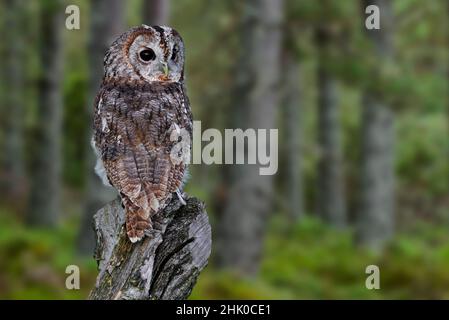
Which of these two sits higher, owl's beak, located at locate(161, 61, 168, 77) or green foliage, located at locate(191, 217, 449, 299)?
owl's beak, located at locate(161, 61, 168, 77)

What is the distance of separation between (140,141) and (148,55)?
49cm

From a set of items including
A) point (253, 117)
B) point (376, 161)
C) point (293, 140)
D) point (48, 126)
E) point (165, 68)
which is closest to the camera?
point (165, 68)

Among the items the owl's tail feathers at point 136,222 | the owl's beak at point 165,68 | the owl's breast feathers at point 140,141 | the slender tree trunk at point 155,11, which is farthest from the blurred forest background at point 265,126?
the owl's tail feathers at point 136,222

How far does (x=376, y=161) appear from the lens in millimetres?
19688

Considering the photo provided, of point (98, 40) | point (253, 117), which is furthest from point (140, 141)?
point (253, 117)

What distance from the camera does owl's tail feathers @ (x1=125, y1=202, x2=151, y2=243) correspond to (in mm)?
4117

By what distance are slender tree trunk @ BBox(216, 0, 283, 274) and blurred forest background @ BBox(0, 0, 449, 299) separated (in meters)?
0.02

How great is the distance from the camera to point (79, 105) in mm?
24047

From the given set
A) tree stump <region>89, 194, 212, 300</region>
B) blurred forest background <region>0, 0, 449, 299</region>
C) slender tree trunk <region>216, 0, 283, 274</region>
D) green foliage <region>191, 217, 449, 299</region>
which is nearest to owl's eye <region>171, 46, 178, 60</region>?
tree stump <region>89, 194, 212, 300</region>

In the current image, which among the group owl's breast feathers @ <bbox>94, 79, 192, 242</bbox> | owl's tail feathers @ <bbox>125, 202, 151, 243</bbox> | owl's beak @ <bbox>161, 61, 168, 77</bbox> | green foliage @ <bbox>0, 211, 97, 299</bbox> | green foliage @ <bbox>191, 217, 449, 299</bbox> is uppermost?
owl's beak @ <bbox>161, 61, 168, 77</bbox>

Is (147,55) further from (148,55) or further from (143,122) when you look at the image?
(143,122)

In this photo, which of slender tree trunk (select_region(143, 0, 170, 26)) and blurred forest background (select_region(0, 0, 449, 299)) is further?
blurred forest background (select_region(0, 0, 449, 299))

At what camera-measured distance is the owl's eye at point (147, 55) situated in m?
4.36

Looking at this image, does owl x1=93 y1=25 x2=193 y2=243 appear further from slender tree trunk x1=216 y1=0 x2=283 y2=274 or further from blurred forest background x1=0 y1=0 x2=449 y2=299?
slender tree trunk x1=216 y1=0 x2=283 y2=274
